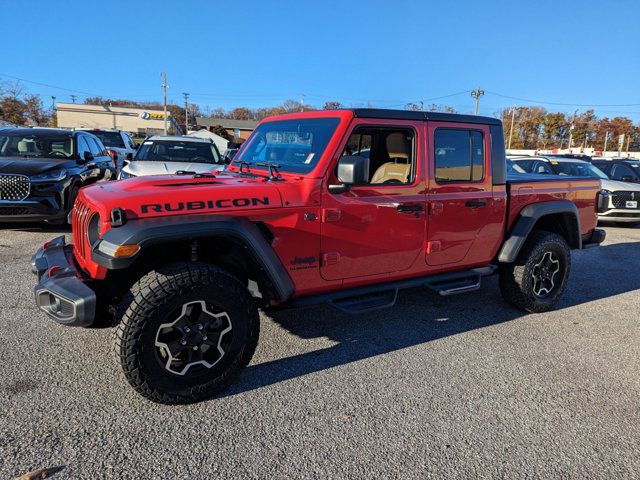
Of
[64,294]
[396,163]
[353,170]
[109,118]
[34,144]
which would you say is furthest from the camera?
[109,118]

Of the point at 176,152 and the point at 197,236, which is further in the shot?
the point at 176,152

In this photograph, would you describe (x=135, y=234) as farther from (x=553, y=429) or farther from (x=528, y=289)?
(x=528, y=289)

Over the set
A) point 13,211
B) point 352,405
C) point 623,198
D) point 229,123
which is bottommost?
point 352,405

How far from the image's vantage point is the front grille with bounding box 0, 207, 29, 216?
Result: 660 cm

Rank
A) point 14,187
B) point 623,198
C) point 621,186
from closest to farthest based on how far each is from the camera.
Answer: point 14,187 → point 623,198 → point 621,186

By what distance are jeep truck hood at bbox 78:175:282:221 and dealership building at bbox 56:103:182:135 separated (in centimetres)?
6458

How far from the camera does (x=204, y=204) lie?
281 centimetres

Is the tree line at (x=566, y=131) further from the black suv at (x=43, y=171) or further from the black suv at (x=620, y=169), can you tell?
the black suv at (x=43, y=171)

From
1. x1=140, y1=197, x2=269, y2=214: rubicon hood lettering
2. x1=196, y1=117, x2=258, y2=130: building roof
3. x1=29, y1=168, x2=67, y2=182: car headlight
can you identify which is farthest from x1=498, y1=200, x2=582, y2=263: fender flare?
x1=196, y1=117, x2=258, y2=130: building roof

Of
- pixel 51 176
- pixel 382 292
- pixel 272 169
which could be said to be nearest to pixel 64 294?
pixel 272 169

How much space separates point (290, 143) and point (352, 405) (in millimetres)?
2059

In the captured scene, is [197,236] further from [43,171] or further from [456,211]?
[43,171]

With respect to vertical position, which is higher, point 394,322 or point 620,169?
point 620,169

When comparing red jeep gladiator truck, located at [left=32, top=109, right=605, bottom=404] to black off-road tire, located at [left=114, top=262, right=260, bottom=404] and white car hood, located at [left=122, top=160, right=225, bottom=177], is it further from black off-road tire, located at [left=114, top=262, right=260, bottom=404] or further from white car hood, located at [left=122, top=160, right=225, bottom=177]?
white car hood, located at [left=122, top=160, right=225, bottom=177]
